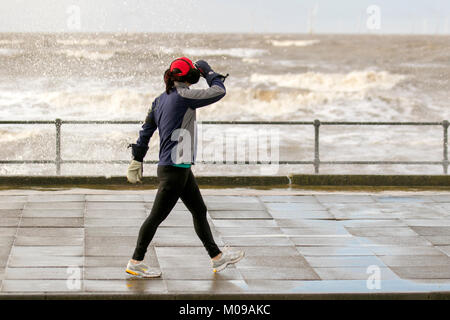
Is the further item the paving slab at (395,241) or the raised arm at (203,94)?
the paving slab at (395,241)

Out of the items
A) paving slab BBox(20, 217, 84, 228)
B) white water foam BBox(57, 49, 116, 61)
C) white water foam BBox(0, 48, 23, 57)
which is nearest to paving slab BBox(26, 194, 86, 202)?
paving slab BBox(20, 217, 84, 228)

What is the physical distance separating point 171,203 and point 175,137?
0.60 metres

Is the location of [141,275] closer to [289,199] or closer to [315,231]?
[315,231]

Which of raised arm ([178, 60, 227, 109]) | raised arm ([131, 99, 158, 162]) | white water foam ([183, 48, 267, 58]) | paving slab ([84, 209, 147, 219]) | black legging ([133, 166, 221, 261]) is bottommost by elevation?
paving slab ([84, 209, 147, 219])

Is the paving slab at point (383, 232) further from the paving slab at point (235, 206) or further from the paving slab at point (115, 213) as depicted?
the paving slab at point (115, 213)

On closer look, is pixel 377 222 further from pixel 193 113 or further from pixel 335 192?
pixel 193 113

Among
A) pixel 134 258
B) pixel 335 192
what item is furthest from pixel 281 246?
pixel 335 192

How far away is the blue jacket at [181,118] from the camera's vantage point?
691 centimetres

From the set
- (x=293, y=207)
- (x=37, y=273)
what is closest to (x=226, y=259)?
(x=37, y=273)

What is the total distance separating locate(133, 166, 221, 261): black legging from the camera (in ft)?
23.1

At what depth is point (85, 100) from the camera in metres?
46.7

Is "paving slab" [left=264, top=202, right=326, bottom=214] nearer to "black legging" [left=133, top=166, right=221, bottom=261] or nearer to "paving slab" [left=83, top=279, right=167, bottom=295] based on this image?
"black legging" [left=133, top=166, right=221, bottom=261]

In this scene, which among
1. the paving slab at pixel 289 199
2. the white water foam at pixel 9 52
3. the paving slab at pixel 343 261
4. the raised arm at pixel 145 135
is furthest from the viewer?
the white water foam at pixel 9 52

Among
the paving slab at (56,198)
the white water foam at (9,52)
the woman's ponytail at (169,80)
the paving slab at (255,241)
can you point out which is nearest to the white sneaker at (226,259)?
the paving slab at (255,241)
